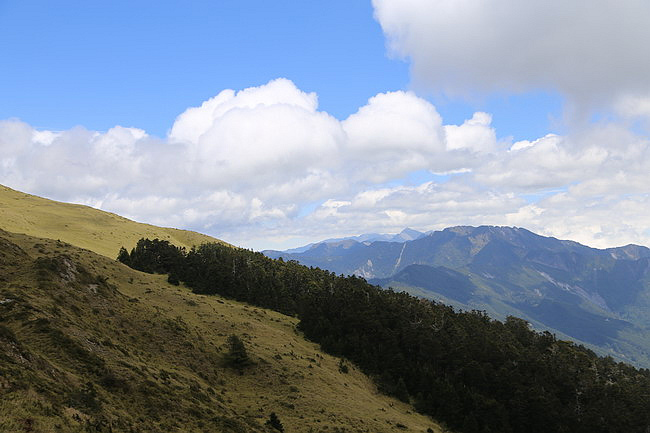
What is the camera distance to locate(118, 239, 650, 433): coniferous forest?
265 feet

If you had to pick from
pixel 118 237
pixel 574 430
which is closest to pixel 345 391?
pixel 574 430

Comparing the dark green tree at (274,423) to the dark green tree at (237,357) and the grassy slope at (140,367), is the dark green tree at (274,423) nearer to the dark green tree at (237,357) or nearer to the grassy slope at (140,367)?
the grassy slope at (140,367)

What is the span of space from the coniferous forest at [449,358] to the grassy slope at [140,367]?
11.2 metres

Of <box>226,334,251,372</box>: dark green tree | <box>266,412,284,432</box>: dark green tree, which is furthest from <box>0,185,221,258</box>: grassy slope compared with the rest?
<box>266,412,284,432</box>: dark green tree

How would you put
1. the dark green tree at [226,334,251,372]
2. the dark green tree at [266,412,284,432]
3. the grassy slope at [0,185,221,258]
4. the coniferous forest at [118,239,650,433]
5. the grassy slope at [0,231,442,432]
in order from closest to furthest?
1. the grassy slope at [0,231,442,432]
2. the dark green tree at [266,412,284,432]
3. the dark green tree at [226,334,251,372]
4. the coniferous forest at [118,239,650,433]
5. the grassy slope at [0,185,221,258]

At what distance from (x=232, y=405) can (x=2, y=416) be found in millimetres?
31444

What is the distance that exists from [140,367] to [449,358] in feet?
255

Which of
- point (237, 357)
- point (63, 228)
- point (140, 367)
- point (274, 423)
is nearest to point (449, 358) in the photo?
point (237, 357)

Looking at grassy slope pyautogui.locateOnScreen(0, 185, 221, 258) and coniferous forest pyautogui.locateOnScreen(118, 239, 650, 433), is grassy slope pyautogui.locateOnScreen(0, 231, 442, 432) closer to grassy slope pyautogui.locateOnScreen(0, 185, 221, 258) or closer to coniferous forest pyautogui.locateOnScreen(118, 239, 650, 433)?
coniferous forest pyautogui.locateOnScreen(118, 239, 650, 433)

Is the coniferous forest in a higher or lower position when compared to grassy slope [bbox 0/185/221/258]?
lower

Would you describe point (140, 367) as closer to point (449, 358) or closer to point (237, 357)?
point (237, 357)

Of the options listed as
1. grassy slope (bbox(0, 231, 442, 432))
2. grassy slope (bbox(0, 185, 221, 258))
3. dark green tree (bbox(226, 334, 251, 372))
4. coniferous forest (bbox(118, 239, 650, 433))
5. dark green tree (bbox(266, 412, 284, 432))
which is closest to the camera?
grassy slope (bbox(0, 231, 442, 432))

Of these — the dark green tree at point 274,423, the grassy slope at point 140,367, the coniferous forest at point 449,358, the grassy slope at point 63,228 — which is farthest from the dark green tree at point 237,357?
the grassy slope at point 63,228

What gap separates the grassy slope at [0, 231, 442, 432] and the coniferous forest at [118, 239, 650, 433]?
11.2 metres
